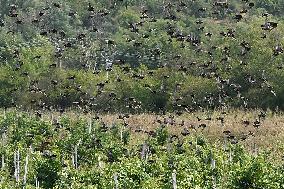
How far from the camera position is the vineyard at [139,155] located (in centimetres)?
3441

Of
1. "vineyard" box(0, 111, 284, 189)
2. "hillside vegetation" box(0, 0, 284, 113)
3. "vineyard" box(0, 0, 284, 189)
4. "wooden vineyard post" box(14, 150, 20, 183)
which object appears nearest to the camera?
"vineyard" box(0, 111, 284, 189)

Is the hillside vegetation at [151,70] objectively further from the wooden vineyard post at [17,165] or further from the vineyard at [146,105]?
the wooden vineyard post at [17,165]

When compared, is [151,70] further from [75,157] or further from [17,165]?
[17,165]

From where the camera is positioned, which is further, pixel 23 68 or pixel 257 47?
pixel 23 68

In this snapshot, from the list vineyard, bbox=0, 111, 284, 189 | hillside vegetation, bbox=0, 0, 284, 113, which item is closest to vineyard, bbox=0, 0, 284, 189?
vineyard, bbox=0, 111, 284, 189

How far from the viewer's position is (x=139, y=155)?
175 feet

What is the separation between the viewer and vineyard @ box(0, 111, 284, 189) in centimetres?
3441

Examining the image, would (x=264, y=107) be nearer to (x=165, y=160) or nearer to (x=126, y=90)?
(x=126, y=90)

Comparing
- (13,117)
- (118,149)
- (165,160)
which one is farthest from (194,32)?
(165,160)

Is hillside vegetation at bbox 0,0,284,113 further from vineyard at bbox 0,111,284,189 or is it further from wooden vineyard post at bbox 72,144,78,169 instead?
wooden vineyard post at bbox 72,144,78,169

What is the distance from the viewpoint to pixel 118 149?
50.8 meters

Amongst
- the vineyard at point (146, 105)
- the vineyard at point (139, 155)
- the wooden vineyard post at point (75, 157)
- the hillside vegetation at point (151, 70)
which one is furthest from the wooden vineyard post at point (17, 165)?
the hillside vegetation at point (151, 70)

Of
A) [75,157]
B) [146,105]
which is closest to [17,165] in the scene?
[75,157]

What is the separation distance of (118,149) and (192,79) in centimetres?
3643
